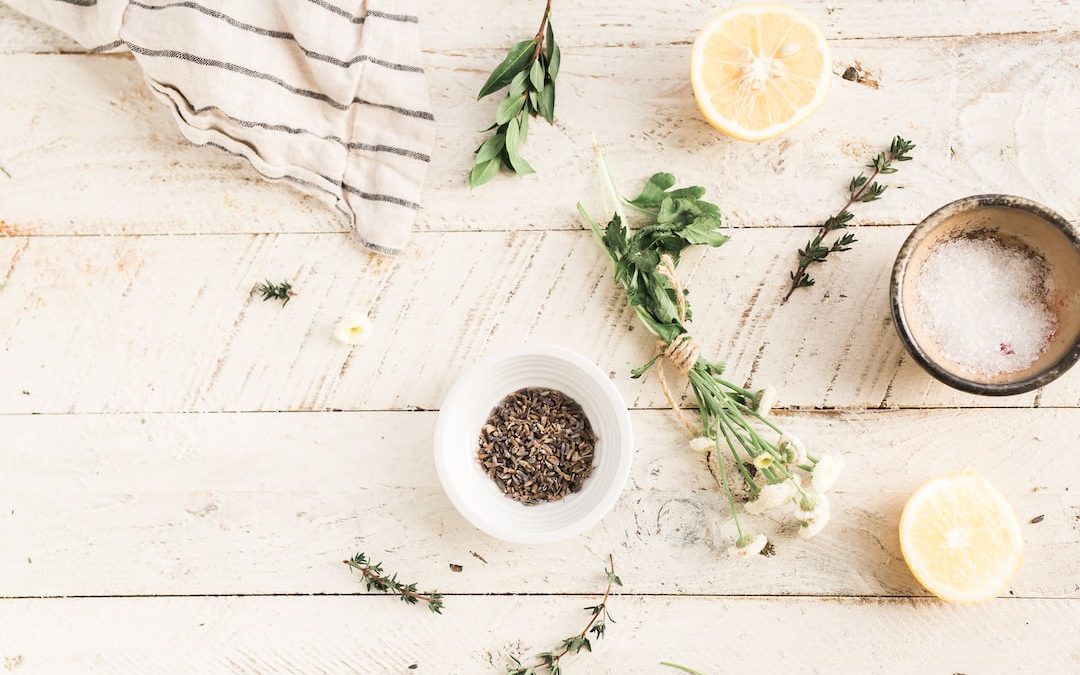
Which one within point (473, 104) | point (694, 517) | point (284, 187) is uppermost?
point (473, 104)

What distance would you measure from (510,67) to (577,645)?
847 mm

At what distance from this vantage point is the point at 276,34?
1130mm

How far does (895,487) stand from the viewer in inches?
46.0

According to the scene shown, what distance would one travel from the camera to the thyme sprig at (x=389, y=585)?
114 cm

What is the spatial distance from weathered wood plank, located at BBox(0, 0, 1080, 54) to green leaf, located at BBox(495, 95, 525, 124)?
12cm

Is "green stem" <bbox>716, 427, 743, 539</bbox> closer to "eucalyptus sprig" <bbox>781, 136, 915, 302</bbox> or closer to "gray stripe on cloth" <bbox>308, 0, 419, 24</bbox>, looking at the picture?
"eucalyptus sprig" <bbox>781, 136, 915, 302</bbox>

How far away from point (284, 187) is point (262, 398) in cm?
32

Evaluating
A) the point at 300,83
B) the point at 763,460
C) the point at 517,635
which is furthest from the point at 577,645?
the point at 300,83

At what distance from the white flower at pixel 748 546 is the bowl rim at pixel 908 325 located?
32 cm

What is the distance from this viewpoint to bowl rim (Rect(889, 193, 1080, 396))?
1.02 metres

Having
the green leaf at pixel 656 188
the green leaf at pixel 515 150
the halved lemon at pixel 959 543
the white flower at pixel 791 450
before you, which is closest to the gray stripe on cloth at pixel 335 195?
the green leaf at pixel 515 150

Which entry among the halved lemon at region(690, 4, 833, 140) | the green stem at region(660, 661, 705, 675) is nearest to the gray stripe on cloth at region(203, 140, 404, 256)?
the halved lemon at region(690, 4, 833, 140)

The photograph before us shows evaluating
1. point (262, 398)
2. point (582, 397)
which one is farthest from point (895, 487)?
point (262, 398)

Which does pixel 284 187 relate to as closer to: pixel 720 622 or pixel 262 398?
pixel 262 398
